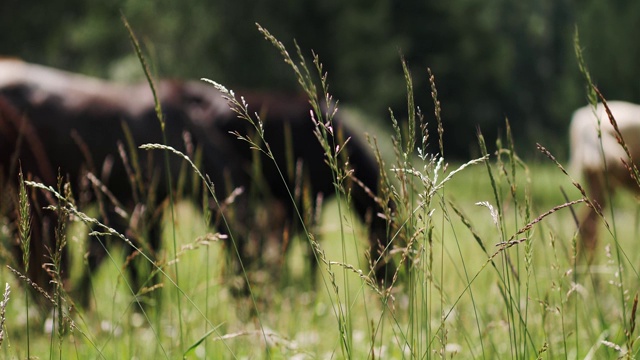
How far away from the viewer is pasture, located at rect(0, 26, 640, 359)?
4.54 feet

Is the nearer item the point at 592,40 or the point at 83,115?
the point at 83,115

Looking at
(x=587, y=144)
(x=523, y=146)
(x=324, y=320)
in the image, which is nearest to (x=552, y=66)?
(x=523, y=146)

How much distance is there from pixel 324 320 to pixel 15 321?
1.35 m

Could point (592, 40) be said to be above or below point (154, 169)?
above

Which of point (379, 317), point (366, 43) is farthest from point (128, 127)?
point (366, 43)

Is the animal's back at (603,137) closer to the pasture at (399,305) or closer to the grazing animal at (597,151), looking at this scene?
the grazing animal at (597,151)

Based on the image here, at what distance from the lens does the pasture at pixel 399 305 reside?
1.38 m

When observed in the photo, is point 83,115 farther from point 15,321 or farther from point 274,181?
point 15,321

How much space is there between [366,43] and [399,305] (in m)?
19.5

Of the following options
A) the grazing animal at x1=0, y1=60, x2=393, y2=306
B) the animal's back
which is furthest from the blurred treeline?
the grazing animal at x1=0, y1=60, x2=393, y2=306

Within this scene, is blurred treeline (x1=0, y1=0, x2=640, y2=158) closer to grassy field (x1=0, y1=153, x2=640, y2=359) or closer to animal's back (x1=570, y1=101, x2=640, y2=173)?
animal's back (x1=570, y1=101, x2=640, y2=173)

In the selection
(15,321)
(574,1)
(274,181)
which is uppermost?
(574,1)

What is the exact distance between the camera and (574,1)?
22578 mm

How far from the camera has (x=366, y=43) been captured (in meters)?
22.3
